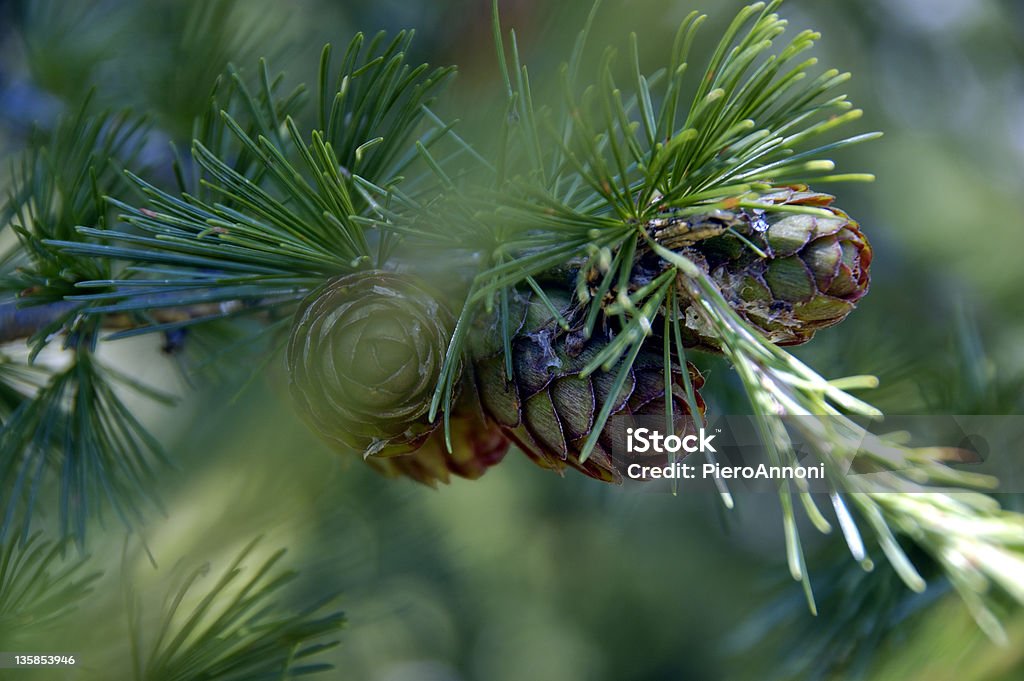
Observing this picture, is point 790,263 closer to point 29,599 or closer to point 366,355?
point 366,355

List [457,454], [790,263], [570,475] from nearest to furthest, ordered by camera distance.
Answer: [790,263] < [457,454] < [570,475]

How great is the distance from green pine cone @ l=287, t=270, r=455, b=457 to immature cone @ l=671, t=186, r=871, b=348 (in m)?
0.15

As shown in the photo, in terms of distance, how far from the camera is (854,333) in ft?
2.86

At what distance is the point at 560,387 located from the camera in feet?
1.47

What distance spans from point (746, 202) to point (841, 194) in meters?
1.30

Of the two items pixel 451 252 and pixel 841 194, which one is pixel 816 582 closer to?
pixel 451 252

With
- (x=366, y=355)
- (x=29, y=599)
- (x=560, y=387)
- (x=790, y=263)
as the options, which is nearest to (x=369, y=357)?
(x=366, y=355)

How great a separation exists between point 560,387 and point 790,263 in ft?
0.47

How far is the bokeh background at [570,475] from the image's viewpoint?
792 mm

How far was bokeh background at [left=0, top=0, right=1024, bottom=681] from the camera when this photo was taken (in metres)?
0.79

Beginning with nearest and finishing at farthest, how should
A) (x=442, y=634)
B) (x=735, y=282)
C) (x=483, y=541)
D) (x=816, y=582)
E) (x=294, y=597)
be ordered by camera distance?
(x=735, y=282), (x=816, y=582), (x=294, y=597), (x=483, y=541), (x=442, y=634)

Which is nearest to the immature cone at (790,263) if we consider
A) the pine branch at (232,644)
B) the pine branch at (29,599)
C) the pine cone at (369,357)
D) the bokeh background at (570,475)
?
→ the pine cone at (369,357)

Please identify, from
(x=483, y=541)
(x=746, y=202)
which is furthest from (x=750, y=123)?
(x=483, y=541)

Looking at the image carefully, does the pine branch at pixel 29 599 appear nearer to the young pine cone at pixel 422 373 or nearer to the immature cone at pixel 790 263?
the young pine cone at pixel 422 373
